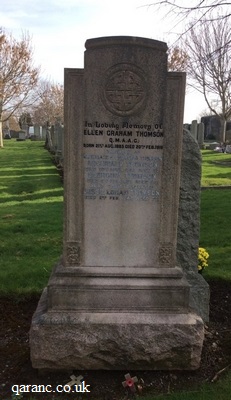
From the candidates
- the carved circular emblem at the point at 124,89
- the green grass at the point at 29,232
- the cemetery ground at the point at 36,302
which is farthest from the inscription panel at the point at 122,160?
the green grass at the point at 29,232

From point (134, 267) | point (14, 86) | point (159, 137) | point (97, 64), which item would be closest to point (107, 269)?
point (134, 267)

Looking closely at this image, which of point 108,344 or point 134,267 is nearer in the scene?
point 108,344

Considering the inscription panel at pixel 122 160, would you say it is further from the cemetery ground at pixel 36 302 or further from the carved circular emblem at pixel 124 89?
the cemetery ground at pixel 36 302

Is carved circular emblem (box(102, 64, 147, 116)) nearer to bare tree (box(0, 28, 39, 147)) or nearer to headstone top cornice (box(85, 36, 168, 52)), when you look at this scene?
headstone top cornice (box(85, 36, 168, 52))

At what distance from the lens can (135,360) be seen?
11.5 feet

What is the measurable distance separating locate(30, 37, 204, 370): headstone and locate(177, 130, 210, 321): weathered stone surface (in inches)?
29.2

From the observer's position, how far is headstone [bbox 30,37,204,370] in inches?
135

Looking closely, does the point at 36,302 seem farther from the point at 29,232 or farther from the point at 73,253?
the point at 29,232

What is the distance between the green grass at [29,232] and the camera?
211 inches

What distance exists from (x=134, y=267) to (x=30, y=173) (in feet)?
48.5

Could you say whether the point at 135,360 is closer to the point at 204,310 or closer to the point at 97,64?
the point at 204,310

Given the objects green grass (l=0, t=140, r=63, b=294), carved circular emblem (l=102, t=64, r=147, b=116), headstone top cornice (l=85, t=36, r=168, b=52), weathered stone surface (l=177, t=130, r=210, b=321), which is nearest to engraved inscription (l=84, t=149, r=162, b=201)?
carved circular emblem (l=102, t=64, r=147, b=116)

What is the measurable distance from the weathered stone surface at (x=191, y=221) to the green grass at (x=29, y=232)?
2.02 meters

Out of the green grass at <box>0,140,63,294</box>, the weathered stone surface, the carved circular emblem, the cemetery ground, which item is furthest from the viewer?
the green grass at <box>0,140,63,294</box>
